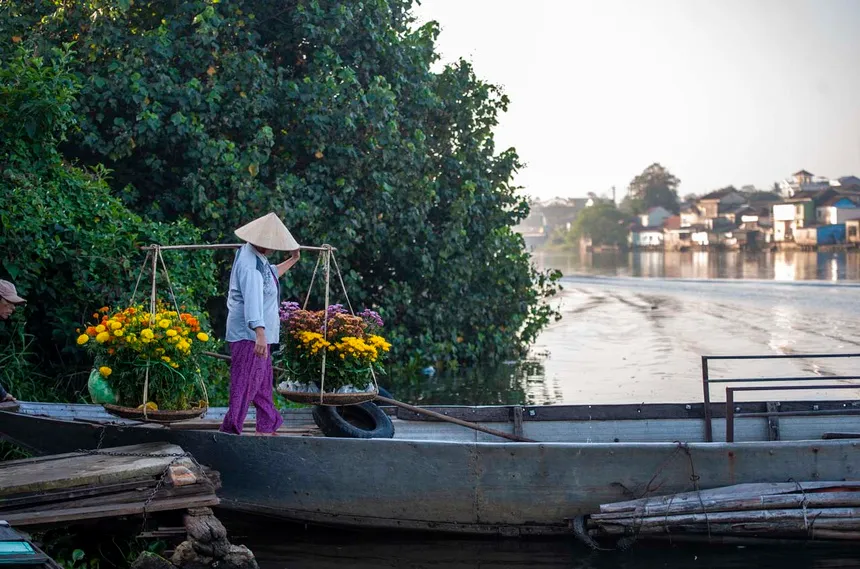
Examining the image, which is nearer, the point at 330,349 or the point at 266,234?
the point at 266,234

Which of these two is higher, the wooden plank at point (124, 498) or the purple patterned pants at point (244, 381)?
the purple patterned pants at point (244, 381)

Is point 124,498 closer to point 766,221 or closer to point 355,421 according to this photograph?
point 355,421

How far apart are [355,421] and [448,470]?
4.86 ft

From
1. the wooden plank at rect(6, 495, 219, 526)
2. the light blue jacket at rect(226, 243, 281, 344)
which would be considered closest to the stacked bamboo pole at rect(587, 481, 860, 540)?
the light blue jacket at rect(226, 243, 281, 344)

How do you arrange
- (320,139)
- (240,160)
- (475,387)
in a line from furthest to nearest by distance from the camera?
(475,387)
(320,139)
(240,160)

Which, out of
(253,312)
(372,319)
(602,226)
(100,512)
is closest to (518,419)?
(372,319)

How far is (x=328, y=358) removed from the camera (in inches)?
281

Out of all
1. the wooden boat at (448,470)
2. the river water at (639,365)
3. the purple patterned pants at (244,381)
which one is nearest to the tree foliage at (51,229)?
the wooden boat at (448,470)

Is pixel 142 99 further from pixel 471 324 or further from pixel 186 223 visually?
pixel 471 324

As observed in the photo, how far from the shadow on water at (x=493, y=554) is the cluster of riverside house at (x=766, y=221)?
65.1m

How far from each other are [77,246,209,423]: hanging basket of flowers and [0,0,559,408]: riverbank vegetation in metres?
2.51

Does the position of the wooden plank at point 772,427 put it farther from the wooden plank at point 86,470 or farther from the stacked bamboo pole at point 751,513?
the wooden plank at point 86,470

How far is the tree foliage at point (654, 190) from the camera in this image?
372 feet

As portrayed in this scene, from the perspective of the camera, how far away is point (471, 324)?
51.5 ft
